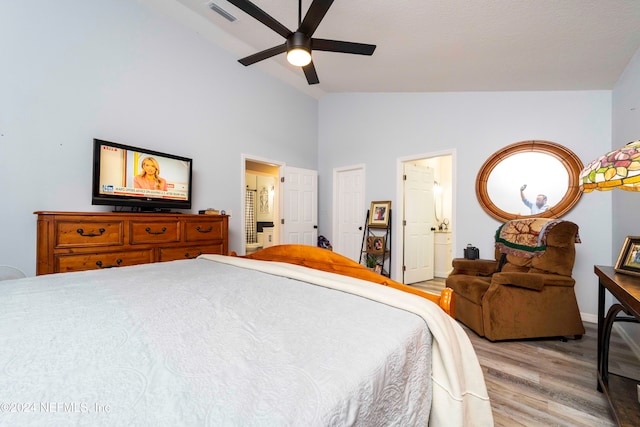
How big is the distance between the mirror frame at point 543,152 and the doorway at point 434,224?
39 centimetres

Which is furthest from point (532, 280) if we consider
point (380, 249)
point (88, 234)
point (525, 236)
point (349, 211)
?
point (88, 234)

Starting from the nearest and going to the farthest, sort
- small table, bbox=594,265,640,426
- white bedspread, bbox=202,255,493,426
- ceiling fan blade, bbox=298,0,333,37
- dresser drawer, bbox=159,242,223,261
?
white bedspread, bbox=202,255,493,426 < small table, bbox=594,265,640,426 < ceiling fan blade, bbox=298,0,333,37 < dresser drawer, bbox=159,242,223,261

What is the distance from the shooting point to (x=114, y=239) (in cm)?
235

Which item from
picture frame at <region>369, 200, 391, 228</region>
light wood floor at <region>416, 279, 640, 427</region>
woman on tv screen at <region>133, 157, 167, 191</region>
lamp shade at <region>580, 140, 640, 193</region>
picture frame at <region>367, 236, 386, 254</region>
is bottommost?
light wood floor at <region>416, 279, 640, 427</region>

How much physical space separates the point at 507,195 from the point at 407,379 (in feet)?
11.2

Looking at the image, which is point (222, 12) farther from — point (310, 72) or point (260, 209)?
point (260, 209)

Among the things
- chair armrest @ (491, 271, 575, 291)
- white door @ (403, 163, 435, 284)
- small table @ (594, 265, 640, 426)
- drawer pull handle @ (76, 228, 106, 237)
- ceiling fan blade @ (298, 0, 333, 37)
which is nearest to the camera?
small table @ (594, 265, 640, 426)

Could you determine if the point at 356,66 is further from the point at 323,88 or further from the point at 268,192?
the point at 268,192

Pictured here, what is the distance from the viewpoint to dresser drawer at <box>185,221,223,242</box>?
9.46ft

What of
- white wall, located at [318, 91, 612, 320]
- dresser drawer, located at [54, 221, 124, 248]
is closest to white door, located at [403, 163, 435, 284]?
white wall, located at [318, 91, 612, 320]

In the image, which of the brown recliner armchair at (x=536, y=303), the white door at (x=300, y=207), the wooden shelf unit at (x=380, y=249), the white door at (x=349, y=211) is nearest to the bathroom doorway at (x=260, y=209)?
the white door at (x=300, y=207)

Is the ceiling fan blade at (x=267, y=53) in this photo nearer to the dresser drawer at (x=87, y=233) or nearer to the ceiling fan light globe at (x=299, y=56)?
the ceiling fan light globe at (x=299, y=56)

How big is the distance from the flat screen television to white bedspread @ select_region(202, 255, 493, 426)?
2.42m

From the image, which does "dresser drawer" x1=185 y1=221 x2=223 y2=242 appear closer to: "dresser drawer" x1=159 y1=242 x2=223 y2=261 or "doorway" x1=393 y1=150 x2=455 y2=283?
"dresser drawer" x1=159 y1=242 x2=223 y2=261
